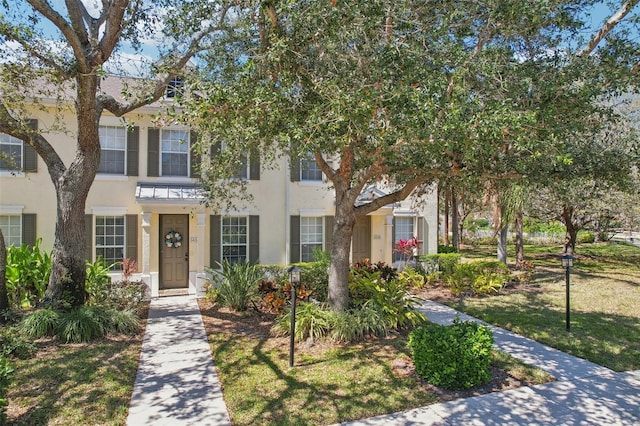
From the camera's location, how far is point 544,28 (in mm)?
6688

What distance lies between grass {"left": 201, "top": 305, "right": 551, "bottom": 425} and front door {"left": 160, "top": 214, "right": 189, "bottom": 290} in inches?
209

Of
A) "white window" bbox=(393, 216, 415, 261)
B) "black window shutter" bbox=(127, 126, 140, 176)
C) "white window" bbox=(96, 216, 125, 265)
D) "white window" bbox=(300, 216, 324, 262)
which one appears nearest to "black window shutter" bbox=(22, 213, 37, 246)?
"white window" bbox=(96, 216, 125, 265)

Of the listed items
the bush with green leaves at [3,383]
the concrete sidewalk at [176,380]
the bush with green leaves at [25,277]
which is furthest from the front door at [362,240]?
the bush with green leaves at [3,383]

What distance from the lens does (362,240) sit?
1502 centimetres

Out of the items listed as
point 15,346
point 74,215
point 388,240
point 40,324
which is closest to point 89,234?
point 74,215

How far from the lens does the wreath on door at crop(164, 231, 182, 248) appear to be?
1257cm

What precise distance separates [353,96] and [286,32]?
188 centimetres

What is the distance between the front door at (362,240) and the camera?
48.8 feet

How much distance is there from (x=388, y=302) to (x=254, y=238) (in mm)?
5998

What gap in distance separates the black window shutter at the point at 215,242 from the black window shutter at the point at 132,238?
2128mm

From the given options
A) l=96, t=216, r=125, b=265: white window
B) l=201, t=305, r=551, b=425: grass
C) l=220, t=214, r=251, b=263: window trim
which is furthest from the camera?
l=220, t=214, r=251, b=263: window trim

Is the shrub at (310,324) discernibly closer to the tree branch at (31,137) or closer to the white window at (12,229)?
the tree branch at (31,137)

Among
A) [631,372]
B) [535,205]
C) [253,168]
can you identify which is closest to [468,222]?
[535,205]

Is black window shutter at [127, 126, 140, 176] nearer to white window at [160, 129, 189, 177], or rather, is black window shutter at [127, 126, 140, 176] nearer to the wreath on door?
white window at [160, 129, 189, 177]
